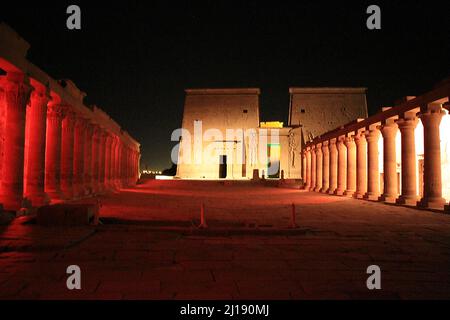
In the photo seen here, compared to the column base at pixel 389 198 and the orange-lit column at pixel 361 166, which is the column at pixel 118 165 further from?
the column base at pixel 389 198

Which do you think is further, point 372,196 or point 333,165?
point 333,165

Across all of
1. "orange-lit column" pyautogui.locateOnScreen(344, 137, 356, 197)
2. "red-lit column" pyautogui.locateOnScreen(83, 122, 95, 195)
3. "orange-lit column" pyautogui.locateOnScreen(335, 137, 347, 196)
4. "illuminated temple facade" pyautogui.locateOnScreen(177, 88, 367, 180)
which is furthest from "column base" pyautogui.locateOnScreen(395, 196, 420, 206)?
"illuminated temple facade" pyautogui.locateOnScreen(177, 88, 367, 180)

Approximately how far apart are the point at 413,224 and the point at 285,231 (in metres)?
3.74

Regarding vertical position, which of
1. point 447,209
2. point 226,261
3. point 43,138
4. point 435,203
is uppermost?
point 43,138

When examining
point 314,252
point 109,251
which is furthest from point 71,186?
point 314,252

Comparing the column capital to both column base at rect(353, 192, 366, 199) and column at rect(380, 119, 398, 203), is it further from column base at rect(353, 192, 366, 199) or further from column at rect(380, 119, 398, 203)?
column base at rect(353, 192, 366, 199)

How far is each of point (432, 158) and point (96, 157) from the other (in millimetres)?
17280

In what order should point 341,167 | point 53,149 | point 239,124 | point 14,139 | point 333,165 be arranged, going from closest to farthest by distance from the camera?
point 14,139 → point 53,149 → point 341,167 → point 333,165 → point 239,124

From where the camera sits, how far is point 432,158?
1312 cm

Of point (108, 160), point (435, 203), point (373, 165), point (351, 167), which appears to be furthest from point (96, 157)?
point (435, 203)

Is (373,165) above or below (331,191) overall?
above

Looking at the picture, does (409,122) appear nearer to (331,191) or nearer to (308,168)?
(331,191)

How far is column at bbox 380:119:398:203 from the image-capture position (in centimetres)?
1623

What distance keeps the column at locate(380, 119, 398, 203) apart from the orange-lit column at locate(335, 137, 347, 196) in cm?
539
